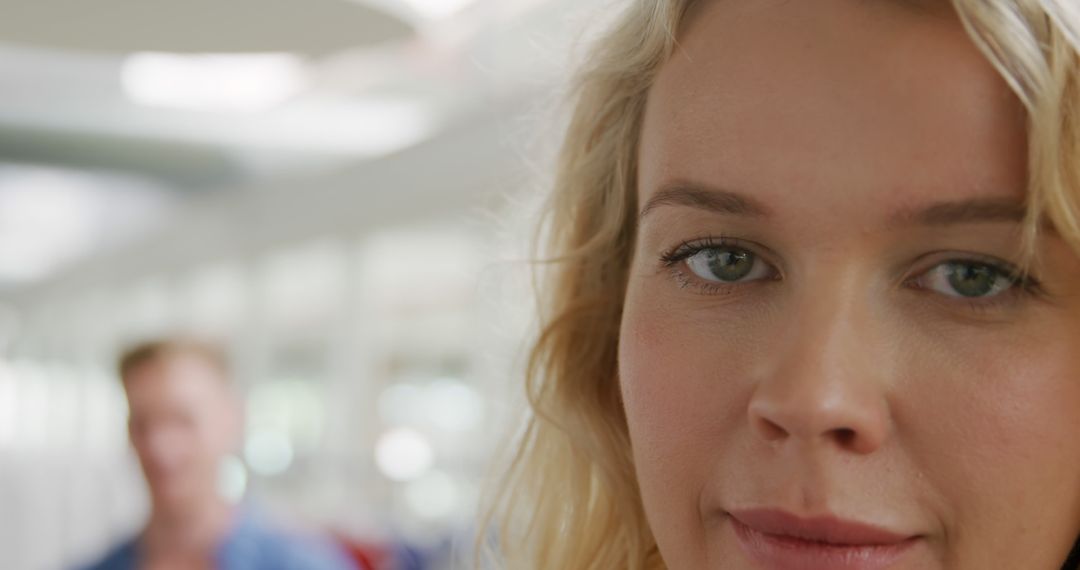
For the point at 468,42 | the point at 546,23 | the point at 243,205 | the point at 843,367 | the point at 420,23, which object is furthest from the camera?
the point at 243,205

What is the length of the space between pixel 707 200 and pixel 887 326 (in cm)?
14

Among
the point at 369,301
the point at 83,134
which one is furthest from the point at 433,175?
the point at 83,134

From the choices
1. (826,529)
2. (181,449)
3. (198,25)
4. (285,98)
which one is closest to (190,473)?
(181,449)

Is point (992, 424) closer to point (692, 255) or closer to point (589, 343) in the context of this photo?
point (692, 255)

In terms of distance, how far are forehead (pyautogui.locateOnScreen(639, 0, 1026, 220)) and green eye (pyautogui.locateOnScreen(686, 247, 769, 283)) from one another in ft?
0.18

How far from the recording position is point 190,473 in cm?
374

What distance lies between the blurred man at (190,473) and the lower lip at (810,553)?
271cm

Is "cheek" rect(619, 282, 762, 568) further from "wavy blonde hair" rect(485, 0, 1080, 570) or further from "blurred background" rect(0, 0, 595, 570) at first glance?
"blurred background" rect(0, 0, 595, 570)

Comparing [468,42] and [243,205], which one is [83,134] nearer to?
[243,205]

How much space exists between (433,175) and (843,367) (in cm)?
667

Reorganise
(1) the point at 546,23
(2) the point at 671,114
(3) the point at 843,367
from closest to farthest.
→ (3) the point at 843,367 → (2) the point at 671,114 → (1) the point at 546,23

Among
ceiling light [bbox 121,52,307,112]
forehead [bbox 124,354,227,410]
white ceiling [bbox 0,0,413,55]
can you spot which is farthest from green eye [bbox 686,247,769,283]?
ceiling light [bbox 121,52,307,112]

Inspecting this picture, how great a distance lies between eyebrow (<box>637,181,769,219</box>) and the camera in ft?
2.73

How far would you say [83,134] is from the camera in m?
8.34
